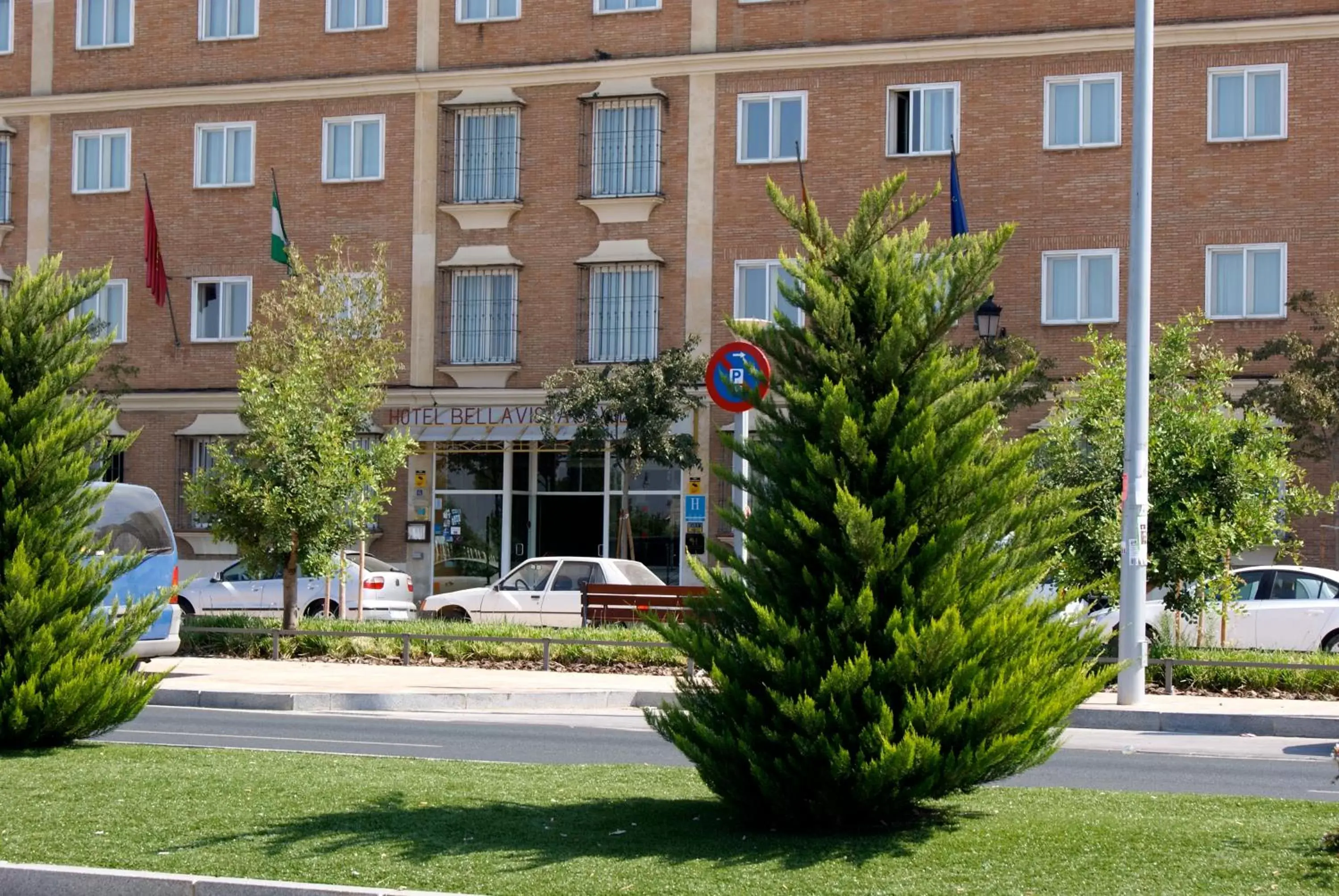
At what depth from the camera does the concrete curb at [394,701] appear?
58.1 ft

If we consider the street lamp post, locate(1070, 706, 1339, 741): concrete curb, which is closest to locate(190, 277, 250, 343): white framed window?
the street lamp post

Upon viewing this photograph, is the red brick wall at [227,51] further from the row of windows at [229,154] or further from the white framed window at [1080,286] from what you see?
the white framed window at [1080,286]

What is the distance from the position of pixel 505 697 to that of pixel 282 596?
39.4ft

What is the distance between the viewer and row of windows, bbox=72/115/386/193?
119ft

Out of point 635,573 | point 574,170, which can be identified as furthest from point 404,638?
point 574,170

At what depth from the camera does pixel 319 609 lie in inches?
1180

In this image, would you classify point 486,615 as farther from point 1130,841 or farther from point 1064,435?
point 1130,841

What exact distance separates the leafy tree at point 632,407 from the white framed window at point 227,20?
36.8 feet

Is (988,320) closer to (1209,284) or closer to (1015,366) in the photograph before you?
(1015,366)

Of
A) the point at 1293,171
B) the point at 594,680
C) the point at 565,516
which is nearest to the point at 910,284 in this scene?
the point at 594,680

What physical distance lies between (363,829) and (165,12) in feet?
107

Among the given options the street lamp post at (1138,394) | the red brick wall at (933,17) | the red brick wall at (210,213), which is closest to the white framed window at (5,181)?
the red brick wall at (210,213)

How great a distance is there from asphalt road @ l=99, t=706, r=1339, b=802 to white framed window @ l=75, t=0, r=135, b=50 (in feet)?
80.2

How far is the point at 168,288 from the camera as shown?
3703 centimetres
